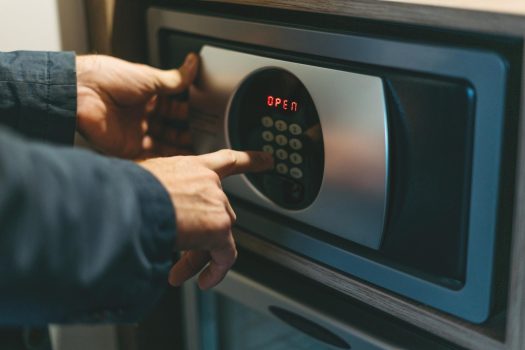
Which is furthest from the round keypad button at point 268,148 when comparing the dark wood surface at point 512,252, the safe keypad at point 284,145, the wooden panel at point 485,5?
the wooden panel at point 485,5

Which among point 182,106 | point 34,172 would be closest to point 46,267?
point 34,172

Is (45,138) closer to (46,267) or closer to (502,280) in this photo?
(46,267)

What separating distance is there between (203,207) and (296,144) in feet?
0.50

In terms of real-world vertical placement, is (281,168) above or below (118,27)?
below

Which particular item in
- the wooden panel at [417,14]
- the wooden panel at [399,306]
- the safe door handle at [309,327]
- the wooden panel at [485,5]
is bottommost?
the safe door handle at [309,327]

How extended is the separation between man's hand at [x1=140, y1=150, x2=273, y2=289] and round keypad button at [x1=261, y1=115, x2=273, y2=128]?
0.03m

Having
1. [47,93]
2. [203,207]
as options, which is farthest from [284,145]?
[47,93]

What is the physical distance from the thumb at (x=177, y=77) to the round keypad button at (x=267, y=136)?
4.5 inches

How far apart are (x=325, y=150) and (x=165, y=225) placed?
0.66 ft

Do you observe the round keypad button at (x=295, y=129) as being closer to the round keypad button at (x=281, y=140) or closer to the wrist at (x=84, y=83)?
the round keypad button at (x=281, y=140)

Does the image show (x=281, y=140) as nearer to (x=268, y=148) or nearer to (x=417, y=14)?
(x=268, y=148)

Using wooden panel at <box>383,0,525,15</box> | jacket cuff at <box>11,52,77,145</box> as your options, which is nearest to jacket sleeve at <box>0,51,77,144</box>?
jacket cuff at <box>11,52,77,145</box>

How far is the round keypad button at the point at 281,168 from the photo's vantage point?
742 millimetres

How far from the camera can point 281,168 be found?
29.4 inches
